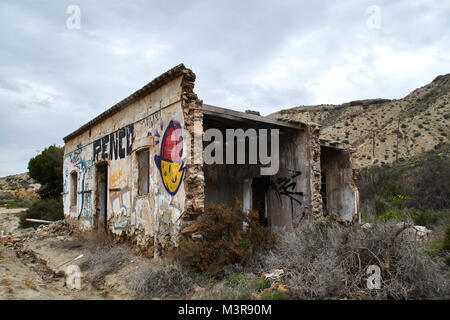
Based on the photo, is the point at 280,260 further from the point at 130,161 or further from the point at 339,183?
the point at 339,183

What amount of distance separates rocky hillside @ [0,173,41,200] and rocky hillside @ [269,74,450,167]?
28.8 m

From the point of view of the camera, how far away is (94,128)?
11.3 m

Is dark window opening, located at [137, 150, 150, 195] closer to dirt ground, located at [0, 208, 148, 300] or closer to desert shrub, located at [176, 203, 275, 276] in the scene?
dirt ground, located at [0, 208, 148, 300]

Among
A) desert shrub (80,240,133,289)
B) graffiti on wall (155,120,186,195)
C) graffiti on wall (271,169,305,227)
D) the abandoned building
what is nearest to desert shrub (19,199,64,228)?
the abandoned building

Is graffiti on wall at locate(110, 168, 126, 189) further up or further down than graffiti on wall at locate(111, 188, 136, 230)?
further up

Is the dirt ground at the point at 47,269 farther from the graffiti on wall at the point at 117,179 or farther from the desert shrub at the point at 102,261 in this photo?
the graffiti on wall at the point at 117,179

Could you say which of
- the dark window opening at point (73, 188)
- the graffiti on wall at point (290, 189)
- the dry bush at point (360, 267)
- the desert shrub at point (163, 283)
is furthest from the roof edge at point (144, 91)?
the graffiti on wall at point (290, 189)

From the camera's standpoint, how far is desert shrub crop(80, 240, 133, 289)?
22.2ft

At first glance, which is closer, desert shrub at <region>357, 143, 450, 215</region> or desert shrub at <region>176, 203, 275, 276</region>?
desert shrub at <region>176, 203, 275, 276</region>

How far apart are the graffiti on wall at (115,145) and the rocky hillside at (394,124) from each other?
20.6 meters

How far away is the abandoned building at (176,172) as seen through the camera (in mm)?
6621

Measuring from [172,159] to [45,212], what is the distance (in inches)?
532

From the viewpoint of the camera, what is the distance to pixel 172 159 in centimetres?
692
